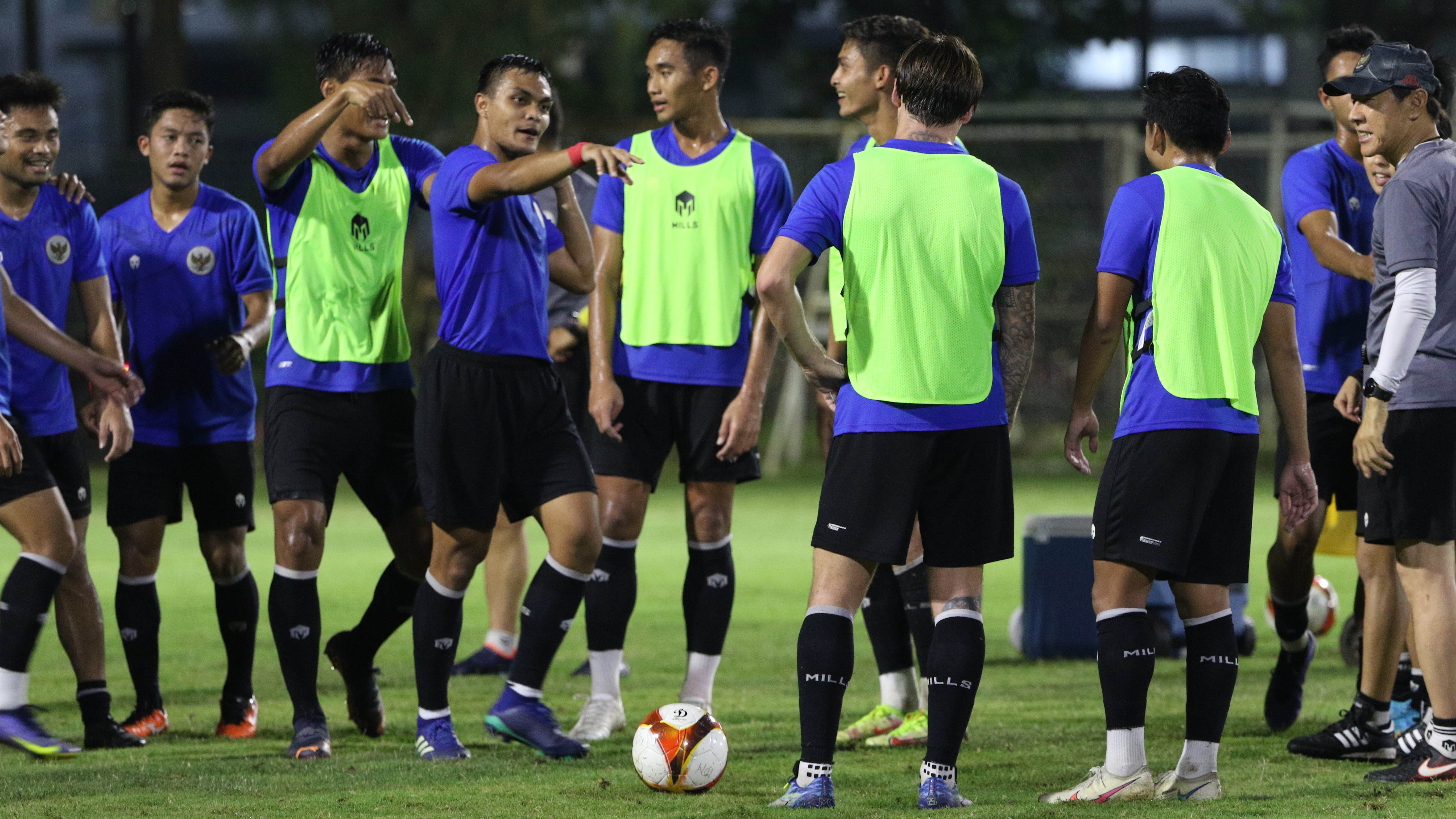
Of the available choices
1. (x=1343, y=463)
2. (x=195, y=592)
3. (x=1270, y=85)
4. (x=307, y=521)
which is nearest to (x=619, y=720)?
(x=307, y=521)

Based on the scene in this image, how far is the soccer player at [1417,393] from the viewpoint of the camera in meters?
5.17

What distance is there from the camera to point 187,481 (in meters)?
6.46

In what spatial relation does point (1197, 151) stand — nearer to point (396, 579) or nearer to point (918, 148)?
point (918, 148)

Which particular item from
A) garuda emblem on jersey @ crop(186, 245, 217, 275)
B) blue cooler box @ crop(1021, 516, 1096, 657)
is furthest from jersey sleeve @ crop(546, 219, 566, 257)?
blue cooler box @ crop(1021, 516, 1096, 657)

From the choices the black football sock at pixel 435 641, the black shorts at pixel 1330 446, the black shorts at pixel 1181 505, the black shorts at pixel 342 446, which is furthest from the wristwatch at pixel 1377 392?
the black shorts at pixel 342 446

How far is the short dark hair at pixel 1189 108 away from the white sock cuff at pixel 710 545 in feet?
7.85

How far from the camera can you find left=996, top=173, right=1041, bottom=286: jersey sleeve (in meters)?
4.87

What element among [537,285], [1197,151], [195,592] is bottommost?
[195,592]

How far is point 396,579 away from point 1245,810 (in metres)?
3.08

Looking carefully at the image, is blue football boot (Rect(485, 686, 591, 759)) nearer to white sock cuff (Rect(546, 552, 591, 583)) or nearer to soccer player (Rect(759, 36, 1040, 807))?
white sock cuff (Rect(546, 552, 591, 583))

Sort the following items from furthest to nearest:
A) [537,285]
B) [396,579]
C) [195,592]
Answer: [195,592]
[396,579]
[537,285]

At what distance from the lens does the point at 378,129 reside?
19.5ft

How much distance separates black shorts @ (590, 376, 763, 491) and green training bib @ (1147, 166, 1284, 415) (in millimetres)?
1953

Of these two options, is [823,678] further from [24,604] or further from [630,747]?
[24,604]
